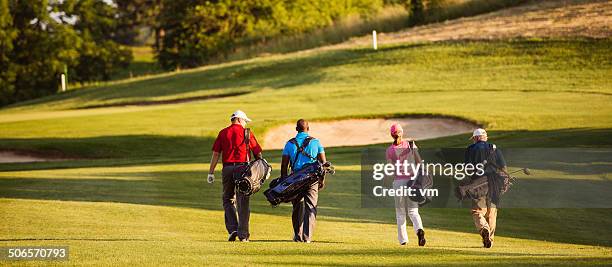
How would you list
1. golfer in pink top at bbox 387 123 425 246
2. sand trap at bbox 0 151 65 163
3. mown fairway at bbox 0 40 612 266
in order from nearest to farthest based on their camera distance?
mown fairway at bbox 0 40 612 266 < golfer in pink top at bbox 387 123 425 246 < sand trap at bbox 0 151 65 163

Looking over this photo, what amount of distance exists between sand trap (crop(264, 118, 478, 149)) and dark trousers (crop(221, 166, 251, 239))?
21207 millimetres

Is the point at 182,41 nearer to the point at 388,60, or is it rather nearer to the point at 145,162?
the point at 388,60

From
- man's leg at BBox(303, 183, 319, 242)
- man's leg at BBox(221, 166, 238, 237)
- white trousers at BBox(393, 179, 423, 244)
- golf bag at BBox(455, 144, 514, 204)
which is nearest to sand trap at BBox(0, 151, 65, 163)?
man's leg at BBox(221, 166, 238, 237)

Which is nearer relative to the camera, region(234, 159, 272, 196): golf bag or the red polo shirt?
region(234, 159, 272, 196): golf bag

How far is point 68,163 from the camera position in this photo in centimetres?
3706

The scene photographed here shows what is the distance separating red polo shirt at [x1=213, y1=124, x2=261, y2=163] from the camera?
1872 centimetres

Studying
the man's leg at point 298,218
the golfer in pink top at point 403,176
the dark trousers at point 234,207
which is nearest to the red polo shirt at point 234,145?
the dark trousers at point 234,207

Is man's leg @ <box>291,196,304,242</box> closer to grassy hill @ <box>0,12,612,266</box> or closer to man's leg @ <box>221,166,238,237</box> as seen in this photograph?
grassy hill @ <box>0,12,612,266</box>

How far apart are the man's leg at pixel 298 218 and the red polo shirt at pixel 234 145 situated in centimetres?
95

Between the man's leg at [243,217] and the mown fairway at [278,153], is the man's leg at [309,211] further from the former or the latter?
the man's leg at [243,217]

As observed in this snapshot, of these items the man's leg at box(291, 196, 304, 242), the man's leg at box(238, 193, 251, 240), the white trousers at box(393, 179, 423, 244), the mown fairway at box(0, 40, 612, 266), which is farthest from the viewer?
the man's leg at box(238, 193, 251, 240)

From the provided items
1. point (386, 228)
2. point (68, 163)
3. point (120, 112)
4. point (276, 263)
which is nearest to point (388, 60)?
point (120, 112)

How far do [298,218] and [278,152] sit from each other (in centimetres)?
1901

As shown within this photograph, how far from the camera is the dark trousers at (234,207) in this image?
18750 mm
